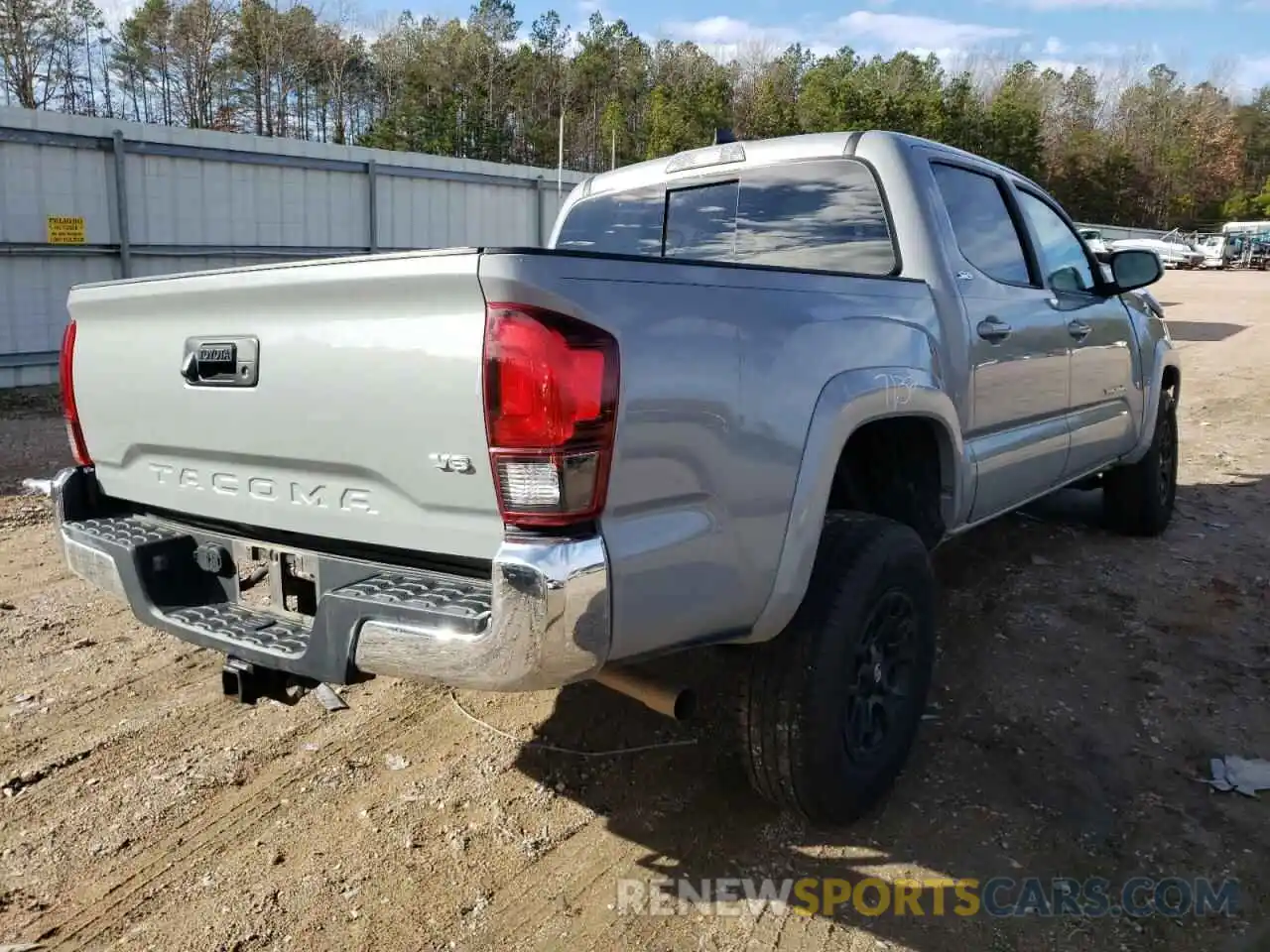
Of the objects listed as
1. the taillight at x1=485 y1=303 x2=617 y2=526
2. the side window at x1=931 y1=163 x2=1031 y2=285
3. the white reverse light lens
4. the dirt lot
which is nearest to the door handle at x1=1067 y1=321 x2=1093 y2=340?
the side window at x1=931 y1=163 x2=1031 y2=285

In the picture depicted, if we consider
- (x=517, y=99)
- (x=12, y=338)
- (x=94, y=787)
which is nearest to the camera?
(x=94, y=787)

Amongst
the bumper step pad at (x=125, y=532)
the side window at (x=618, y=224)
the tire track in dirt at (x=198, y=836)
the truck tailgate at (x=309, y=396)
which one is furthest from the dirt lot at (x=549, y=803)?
the side window at (x=618, y=224)

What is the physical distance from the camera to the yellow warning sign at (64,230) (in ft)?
33.8

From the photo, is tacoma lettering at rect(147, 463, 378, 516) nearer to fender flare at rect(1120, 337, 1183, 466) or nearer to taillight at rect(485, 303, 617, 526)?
taillight at rect(485, 303, 617, 526)

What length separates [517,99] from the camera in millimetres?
48750

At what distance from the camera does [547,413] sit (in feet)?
6.57

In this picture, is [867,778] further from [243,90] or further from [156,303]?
[243,90]

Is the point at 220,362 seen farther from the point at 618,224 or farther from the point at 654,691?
the point at 618,224

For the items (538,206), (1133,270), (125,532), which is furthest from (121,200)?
(1133,270)

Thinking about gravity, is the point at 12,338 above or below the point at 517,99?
below

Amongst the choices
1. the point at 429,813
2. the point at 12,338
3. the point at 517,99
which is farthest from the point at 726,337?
the point at 517,99

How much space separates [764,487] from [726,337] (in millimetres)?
374

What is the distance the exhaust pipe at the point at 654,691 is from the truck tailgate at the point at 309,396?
549 millimetres

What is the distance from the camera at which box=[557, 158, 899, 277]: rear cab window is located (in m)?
3.50
